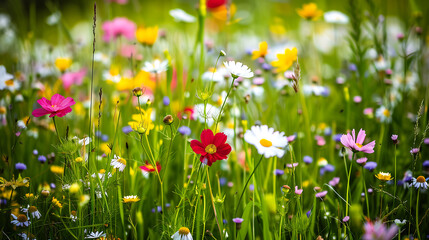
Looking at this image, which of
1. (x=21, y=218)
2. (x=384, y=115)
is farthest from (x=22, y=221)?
(x=384, y=115)

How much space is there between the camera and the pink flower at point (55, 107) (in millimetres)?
755

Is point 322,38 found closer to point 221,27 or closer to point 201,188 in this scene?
point 221,27

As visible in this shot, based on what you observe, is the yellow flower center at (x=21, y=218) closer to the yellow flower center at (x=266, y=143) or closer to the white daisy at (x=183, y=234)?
the white daisy at (x=183, y=234)

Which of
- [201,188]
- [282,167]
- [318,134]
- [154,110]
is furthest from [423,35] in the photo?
[201,188]

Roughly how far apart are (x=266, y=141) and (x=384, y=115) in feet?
2.21

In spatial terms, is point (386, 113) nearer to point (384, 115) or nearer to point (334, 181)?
point (384, 115)

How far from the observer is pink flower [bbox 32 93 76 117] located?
2.48ft

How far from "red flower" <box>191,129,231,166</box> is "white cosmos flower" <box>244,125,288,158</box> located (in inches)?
2.0

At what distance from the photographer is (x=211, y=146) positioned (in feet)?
2.42

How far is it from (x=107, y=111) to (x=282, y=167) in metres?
0.70

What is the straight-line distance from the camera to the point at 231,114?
4.11ft

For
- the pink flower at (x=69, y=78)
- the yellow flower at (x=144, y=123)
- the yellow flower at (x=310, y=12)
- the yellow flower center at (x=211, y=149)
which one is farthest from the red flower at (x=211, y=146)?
the pink flower at (x=69, y=78)

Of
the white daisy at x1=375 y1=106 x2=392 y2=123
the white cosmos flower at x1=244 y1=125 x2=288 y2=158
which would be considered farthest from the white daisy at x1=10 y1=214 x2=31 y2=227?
the white daisy at x1=375 y1=106 x2=392 y2=123

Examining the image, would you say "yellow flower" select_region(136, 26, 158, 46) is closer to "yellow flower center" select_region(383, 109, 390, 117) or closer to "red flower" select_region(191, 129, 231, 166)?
"red flower" select_region(191, 129, 231, 166)
